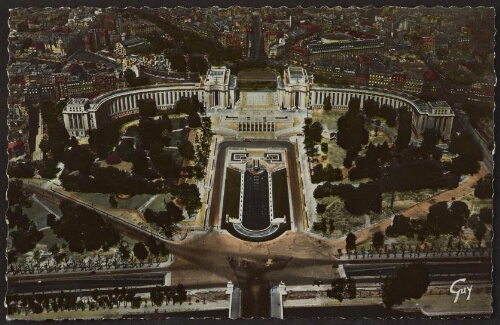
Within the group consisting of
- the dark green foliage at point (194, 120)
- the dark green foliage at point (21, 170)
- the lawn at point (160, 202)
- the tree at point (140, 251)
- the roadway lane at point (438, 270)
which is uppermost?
the dark green foliage at point (194, 120)

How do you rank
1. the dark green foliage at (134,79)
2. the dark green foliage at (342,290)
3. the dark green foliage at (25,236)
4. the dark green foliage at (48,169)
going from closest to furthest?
the dark green foliage at (342,290) < the dark green foliage at (25,236) < the dark green foliage at (48,169) < the dark green foliage at (134,79)

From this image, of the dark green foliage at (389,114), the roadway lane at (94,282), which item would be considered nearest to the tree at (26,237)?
the roadway lane at (94,282)

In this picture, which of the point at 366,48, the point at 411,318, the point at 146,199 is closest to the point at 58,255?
the point at 146,199

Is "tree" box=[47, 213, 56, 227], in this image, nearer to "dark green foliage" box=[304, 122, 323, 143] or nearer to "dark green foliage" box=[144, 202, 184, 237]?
"dark green foliage" box=[144, 202, 184, 237]

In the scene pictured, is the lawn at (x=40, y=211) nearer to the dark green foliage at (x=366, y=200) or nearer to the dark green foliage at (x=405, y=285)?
the dark green foliage at (x=366, y=200)

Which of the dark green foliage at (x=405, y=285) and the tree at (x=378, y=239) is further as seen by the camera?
the tree at (x=378, y=239)

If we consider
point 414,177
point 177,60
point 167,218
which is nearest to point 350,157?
point 414,177
